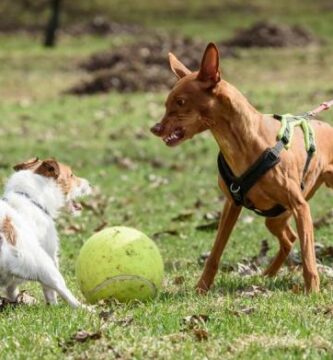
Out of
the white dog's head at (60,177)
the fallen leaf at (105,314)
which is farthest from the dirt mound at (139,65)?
the fallen leaf at (105,314)

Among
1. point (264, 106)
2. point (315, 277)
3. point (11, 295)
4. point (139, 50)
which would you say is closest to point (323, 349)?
point (315, 277)

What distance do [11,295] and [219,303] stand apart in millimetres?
1696

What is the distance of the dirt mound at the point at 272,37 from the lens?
34.8m

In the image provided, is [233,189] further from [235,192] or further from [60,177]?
[60,177]

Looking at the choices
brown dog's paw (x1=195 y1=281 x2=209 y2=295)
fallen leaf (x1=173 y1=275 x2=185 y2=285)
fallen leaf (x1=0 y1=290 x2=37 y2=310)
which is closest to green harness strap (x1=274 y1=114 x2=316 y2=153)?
brown dog's paw (x1=195 y1=281 x2=209 y2=295)

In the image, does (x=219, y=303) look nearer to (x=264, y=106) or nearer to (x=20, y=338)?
(x=20, y=338)

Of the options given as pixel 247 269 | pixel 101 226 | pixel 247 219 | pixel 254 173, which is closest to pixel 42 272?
pixel 254 173

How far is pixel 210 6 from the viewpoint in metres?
47.7

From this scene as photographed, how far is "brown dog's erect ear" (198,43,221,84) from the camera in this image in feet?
22.4

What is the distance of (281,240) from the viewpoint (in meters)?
8.34

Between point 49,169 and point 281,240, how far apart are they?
2.06m

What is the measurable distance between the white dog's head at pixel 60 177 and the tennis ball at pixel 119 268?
1.05m

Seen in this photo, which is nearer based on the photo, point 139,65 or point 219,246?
point 219,246

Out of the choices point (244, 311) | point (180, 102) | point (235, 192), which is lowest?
point (244, 311)
